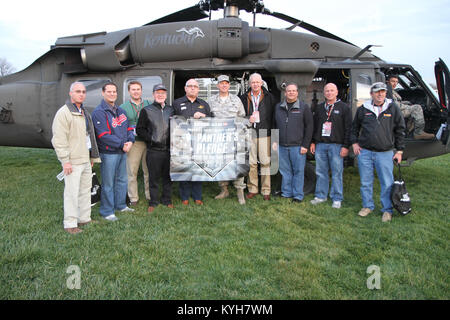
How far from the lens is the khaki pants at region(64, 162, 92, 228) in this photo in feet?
12.7

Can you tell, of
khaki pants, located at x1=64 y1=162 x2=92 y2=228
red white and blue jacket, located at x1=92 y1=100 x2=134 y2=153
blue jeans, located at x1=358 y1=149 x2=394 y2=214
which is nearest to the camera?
khaki pants, located at x1=64 y1=162 x2=92 y2=228

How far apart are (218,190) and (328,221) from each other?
226cm

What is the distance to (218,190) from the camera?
6047 millimetres

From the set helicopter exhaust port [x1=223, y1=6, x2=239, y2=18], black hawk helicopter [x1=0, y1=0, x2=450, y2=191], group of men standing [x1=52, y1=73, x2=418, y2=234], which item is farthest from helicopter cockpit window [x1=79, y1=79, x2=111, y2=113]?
helicopter exhaust port [x1=223, y1=6, x2=239, y2=18]

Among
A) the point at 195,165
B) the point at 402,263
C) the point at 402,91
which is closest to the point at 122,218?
the point at 195,165

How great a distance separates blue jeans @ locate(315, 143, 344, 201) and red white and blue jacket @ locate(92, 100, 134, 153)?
3029 millimetres

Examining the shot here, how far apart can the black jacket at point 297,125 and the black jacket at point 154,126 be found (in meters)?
1.85

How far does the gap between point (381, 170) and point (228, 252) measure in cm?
254

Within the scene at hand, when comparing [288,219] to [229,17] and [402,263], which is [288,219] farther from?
[229,17]

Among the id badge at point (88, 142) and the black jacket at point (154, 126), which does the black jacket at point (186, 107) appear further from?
the id badge at point (88, 142)

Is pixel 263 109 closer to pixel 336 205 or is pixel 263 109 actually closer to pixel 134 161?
pixel 336 205

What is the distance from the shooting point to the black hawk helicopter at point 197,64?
5711 millimetres

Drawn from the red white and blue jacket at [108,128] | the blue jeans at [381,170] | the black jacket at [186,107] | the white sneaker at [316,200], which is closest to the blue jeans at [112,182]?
the red white and blue jacket at [108,128]

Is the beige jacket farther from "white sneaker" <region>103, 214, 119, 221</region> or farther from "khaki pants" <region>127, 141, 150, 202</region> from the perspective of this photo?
"khaki pants" <region>127, 141, 150, 202</region>
